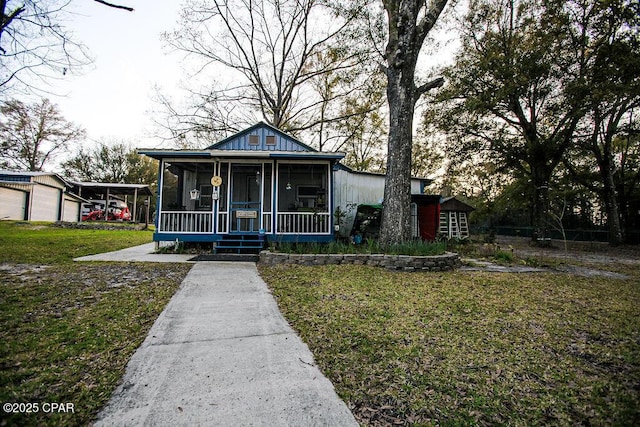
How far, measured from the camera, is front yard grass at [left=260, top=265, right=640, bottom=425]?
178 centimetres

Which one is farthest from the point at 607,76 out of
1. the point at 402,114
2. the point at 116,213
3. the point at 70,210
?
the point at 70,210

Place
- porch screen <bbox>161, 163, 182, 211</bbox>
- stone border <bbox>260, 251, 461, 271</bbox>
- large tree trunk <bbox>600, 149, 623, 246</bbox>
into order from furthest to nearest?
large tree trunk <bbox>600, 149, 623, 246</bbox> < porch screen <bbox>161, 163, 182, 211</bbox> < stone border <bbox>260, 251, 461, 271</bbox>

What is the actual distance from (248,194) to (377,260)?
604 centimetres

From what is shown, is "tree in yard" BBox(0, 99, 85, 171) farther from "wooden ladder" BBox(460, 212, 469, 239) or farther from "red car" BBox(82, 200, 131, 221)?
"wooden ladder" BBox(460, 212, 469, 239)

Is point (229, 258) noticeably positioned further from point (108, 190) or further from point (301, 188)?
point (108, 190)

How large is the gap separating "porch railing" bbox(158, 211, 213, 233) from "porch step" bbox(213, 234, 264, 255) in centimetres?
57

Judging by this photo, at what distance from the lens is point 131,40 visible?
7355mm

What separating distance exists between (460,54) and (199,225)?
1419 centimetres

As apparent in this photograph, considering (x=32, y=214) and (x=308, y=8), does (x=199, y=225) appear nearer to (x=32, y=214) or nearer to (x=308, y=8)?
(x=308, y=8)

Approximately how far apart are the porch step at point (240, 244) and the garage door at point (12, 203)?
57.7 ft

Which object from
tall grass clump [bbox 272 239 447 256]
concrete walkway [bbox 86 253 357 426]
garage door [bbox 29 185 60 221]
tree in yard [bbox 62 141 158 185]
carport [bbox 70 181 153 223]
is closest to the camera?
concrete walkway [bbox 86 253 357 426]

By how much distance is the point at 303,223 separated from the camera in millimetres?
8797

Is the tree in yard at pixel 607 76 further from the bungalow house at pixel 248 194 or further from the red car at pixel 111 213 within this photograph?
the red car at pixel 111 213

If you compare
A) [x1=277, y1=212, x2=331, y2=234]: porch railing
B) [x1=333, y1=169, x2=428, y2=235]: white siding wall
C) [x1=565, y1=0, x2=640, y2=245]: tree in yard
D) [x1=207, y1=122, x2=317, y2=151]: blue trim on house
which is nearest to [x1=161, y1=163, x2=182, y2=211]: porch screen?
[x1=207, y1=122, x2=317, y2=151]: blue trim on house
